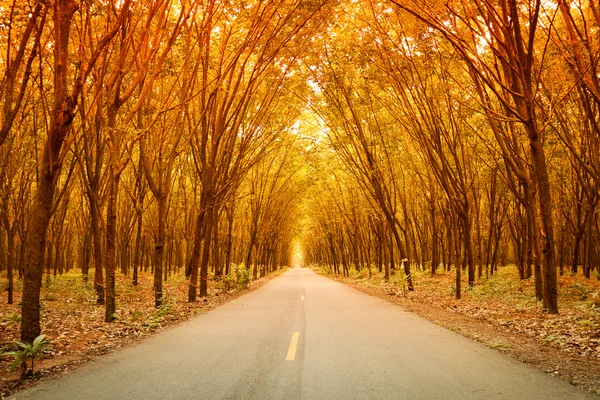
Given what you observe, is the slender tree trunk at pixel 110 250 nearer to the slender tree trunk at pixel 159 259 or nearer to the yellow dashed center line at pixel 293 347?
the slender tree trunk at pixel 159 259

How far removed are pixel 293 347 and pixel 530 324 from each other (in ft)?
19.9

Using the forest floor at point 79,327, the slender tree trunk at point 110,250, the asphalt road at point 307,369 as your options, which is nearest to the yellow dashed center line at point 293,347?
the asphalt road at point 307,369

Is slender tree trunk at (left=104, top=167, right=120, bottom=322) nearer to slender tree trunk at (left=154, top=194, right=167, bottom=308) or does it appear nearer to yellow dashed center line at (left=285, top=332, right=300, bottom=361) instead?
slender tree trunk at (left=154, top=194, right=167, bottom=308)

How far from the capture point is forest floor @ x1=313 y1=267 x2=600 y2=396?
6.44 meters

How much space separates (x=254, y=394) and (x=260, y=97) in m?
16.0

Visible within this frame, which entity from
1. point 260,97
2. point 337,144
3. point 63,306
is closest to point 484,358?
point 63,306

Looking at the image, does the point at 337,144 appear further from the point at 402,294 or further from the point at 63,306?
the point at 63,306

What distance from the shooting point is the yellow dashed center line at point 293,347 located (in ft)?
21.7

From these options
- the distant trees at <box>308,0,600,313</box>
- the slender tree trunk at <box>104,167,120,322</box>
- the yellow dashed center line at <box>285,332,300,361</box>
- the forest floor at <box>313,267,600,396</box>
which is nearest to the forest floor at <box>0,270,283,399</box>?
the slender tree trunk at <box>104,167,120,322</box>

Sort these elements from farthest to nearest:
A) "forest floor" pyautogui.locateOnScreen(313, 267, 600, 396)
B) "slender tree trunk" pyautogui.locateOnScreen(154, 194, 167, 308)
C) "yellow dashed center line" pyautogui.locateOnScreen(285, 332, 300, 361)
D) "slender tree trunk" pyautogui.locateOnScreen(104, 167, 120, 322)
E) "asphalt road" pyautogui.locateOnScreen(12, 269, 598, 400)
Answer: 1. "slender tree trunk" pyautogui.locateOnScreen(154, 194, 167, 308)
2. "slender tree trunk" pyautogui.locateOnScreen(104, 167, 120, 322)
3. "yellow dashed center line" pyautogui.locateOnScreen(285, 332, 300, 361)
4. "forest floor" pyautogui.locateOnScreen(313, 267, 600, 396)
5. "asphalt road" pyautogui.locateOnScreen(12, 269, 598, 400)

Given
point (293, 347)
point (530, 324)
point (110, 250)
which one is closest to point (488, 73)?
point (530, 324)

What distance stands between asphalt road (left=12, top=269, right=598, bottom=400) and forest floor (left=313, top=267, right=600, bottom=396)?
0.59 meters

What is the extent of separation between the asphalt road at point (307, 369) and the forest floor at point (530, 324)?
59 cm

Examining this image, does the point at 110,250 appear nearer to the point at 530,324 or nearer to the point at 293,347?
the point at 293,347
